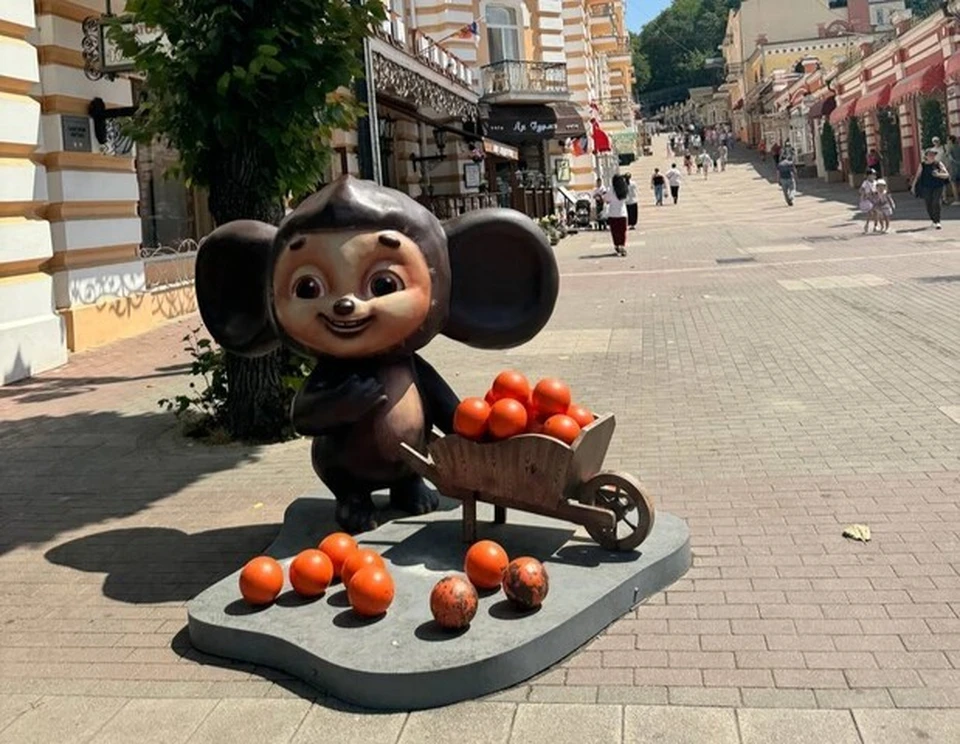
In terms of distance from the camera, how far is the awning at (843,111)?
41500 mm

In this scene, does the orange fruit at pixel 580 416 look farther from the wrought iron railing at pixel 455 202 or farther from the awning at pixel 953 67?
the awning at pixel 953 67

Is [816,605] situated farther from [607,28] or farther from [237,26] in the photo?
[607,28]

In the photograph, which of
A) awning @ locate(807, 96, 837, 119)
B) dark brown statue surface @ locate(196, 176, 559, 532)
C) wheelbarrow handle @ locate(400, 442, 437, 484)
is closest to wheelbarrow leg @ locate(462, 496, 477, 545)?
wheelbarrow handle @ locate(400, 442, 437, 484)

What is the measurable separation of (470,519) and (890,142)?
128 ft

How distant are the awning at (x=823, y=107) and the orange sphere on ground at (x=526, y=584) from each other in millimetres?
47930

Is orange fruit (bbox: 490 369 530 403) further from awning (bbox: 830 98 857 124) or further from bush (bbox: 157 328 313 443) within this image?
awning (bbox: 830 98 857 124)

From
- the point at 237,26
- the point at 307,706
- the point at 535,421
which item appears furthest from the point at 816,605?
the point at 237,26

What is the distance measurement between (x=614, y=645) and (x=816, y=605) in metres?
0.94

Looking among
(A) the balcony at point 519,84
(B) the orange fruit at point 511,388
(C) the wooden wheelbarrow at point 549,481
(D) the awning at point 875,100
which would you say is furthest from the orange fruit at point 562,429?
(D) the awning at point 875,100

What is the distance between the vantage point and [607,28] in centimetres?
5309

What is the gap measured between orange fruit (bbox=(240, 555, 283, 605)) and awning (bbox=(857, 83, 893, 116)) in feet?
119

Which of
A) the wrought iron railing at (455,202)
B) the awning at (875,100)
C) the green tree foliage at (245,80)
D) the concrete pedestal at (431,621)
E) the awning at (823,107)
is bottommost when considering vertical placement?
the concrete pedestal at (431,621)

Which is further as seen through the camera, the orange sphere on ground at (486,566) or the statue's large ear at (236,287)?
the statue's large ear at (236,287)

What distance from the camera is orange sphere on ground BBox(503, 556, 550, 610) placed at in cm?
410
